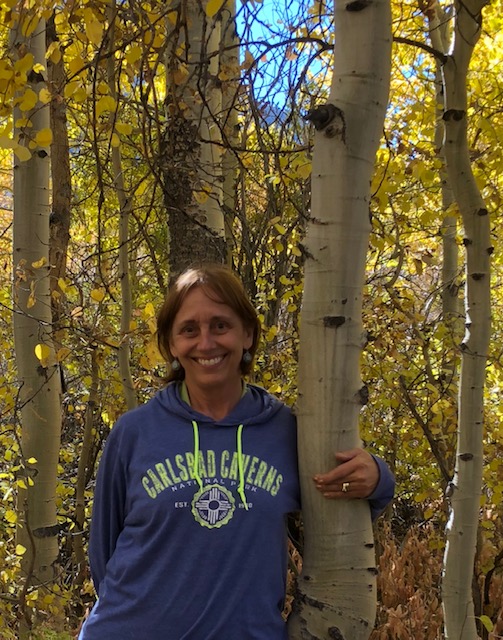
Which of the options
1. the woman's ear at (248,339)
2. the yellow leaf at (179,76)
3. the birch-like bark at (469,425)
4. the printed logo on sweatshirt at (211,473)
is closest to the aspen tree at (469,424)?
the birch-like bark at (469,425)

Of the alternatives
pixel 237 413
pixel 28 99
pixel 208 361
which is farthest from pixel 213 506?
pixel 28 99

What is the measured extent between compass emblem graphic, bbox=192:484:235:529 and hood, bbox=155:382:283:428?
7.0 inches

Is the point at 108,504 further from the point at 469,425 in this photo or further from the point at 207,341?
the point at 469,425

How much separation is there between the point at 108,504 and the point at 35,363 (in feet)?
5.62

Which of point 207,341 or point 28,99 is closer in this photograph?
point 207,341

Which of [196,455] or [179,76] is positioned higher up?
[179,76]

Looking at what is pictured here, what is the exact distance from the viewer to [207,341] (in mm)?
1616

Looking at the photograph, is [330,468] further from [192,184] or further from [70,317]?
[70,317]

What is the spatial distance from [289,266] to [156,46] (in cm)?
313

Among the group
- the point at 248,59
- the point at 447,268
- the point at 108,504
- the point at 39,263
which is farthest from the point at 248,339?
the point at 447,268

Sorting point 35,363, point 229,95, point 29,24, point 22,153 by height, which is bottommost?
point 35,363

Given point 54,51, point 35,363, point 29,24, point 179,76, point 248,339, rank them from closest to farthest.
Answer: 1. point 248,339
2. point 29,24
3. point 179,76
4. point 54,51
5. point 35,363

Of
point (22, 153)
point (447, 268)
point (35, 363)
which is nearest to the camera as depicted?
point (22, 153)

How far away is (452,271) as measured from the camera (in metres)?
5.51
